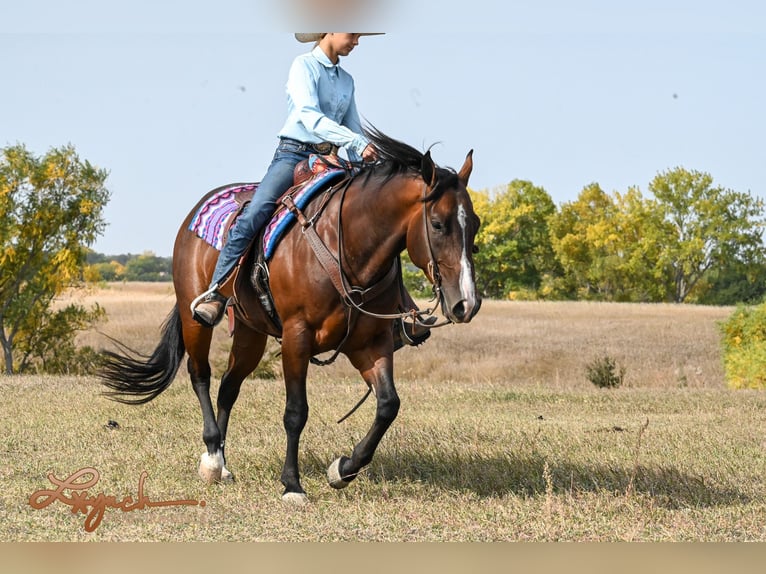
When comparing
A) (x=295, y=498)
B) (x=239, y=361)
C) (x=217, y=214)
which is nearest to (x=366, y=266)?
(x=295, y=498)

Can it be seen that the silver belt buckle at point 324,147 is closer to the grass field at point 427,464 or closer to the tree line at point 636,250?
the grass field at point 427,464

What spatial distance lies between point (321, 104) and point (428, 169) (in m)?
1.25

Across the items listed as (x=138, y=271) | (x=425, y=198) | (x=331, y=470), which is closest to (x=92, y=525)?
(x=331, y=470)

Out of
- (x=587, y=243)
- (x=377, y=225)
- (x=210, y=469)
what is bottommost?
(x=210, y=469)

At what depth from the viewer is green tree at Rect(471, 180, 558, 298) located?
259ft

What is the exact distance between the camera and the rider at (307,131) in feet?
22.7

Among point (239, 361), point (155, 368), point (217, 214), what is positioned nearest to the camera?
point (217, 214)

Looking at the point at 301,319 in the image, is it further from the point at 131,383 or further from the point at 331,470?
the point at 131,383

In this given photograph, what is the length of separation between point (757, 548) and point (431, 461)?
13.6 ft
